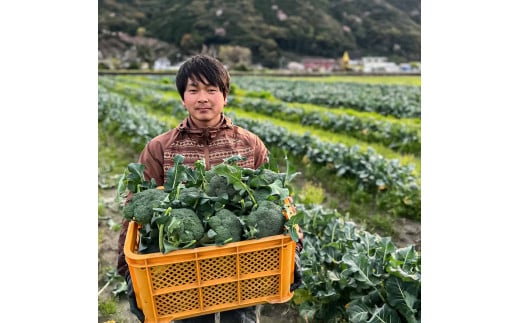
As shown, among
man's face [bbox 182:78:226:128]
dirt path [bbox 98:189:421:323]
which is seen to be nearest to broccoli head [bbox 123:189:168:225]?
man's face [bbox 182:78:226:128]

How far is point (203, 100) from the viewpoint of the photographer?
2.25m

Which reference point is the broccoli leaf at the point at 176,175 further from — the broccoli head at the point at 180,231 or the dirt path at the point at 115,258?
the dirt path at the point at 115,258

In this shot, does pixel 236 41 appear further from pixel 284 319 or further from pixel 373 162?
pixel 284 319

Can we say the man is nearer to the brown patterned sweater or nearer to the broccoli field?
the brown patterned sweater

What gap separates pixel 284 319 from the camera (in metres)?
3.29

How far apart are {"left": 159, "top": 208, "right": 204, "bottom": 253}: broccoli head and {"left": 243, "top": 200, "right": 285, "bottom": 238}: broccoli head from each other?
22cm

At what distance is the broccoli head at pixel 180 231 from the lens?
1.62 meters

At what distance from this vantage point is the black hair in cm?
220

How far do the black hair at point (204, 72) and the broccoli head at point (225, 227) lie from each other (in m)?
0.81

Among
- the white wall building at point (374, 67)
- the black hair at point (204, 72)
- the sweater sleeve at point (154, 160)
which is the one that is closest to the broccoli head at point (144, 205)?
the sweater sleeve at point (154, 160)

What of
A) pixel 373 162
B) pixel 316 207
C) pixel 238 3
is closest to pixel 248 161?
pixel 316 207

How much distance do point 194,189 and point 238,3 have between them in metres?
39.2

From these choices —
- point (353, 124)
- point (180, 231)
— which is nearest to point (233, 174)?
point (180, 231)

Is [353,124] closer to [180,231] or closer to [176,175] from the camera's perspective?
[176,175]
